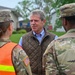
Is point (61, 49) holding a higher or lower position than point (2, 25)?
lower

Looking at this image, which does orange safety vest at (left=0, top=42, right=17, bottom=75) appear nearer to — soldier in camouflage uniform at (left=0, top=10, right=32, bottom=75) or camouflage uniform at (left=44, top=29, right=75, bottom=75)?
soldier in camouflage uniform at (left=0, top=10, right=32, bottom=75)

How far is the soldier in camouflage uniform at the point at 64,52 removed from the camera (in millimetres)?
3090

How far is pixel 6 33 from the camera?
3.30 m

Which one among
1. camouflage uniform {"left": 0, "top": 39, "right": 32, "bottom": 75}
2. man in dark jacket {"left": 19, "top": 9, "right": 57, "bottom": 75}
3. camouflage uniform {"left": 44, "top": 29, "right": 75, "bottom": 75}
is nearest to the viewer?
camouflage uniform {"left": 44, "top": 29, "right": 75, "bottom": 75}

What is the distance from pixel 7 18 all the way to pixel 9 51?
384mm

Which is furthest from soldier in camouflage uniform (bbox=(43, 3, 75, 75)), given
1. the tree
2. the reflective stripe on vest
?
the tree

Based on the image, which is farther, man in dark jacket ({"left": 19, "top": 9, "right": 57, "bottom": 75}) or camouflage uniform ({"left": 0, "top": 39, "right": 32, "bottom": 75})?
man in dark jacket ({"left": 19, "top": 9, "right": 57, "bottom": 75})

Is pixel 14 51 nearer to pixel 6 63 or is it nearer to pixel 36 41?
pixel 6 63

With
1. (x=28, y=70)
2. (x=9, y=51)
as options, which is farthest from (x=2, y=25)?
(x=28, y=70)

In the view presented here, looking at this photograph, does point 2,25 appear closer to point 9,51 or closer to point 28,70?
point 9,51

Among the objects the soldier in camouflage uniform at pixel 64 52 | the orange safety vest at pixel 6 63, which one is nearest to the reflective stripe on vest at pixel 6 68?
the orange safety vest at pixel 6 63

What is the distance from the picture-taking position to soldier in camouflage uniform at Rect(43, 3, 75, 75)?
10.1ft

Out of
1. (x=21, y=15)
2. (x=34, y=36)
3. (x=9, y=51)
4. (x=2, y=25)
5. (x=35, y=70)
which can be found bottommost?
(x=21, y=15)

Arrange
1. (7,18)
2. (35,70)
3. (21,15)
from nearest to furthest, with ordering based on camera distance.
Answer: (7,18), (35,70), (21,15)
